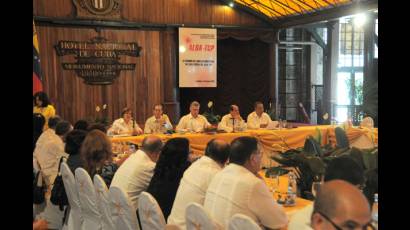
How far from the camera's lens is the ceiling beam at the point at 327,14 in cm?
892

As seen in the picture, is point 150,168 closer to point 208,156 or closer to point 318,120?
point 208,156

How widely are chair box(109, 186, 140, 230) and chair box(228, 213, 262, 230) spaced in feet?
3.42

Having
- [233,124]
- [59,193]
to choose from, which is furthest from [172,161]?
[233,124]

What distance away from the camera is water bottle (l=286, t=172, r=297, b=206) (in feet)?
9.89

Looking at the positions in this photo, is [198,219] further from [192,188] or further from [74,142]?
[74,142]

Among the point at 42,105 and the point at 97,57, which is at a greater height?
the point at 97,57

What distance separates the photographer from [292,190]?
3.13 metres

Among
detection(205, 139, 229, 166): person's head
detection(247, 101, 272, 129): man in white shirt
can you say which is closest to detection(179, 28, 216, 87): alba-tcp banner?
detection(247, 101, 272, 129): man in white shirt

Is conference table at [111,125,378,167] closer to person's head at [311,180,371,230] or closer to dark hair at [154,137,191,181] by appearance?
dark hair at [154,137,191,181]

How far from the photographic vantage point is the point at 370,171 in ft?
7.28

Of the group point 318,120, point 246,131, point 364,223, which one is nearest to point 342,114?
point 318,120

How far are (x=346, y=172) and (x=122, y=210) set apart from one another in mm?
1674

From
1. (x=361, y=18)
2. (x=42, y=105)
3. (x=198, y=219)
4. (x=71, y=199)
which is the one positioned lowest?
(x=71, y=199)
